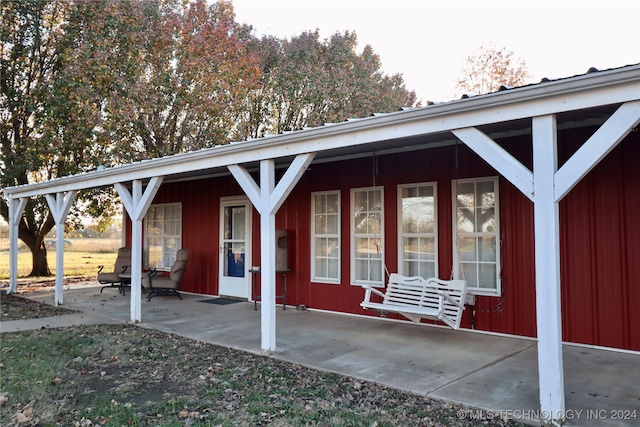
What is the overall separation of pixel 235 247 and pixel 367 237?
3050 mm

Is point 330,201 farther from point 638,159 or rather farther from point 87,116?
point 87,116

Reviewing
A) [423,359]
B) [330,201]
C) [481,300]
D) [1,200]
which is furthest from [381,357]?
[1,200]

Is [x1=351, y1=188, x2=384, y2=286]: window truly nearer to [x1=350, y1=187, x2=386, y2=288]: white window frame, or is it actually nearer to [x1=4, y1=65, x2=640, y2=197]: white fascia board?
[x1=350, y1=187, x2=386, y2=288]: white window frame

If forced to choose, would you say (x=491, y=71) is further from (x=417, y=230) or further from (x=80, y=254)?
(x=80, y=254)

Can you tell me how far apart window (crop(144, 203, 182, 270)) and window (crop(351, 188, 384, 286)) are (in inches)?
181

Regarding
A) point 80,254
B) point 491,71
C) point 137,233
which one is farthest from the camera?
point 80,254

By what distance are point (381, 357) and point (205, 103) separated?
9697 mm

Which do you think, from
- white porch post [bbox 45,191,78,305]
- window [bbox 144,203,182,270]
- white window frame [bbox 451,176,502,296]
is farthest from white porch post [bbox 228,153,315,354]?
window [bbox 144,203,182,270]

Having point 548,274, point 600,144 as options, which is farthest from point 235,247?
point 600,144

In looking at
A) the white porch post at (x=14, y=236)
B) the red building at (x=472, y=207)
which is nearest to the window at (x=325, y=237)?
the red building at (x=472, y=207)

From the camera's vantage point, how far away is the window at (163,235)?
9992 millimetres

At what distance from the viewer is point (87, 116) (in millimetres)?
11344

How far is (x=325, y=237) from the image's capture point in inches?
285

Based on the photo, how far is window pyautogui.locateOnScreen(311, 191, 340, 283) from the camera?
710cm
